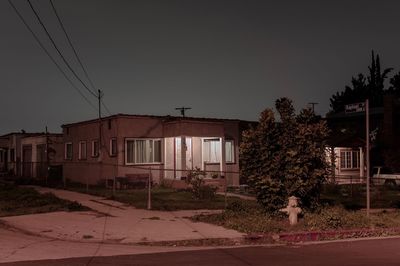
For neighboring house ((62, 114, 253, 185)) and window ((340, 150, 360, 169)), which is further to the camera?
window ((340, 150, 360, 169))

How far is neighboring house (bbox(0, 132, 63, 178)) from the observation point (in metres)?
35.5

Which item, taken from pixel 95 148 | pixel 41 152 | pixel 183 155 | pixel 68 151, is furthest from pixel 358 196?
pixel 41 152

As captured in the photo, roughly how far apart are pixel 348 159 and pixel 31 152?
22.1 meters

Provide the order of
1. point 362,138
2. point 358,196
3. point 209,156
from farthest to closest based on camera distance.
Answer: point 362,138 → point 209,156 → point 358,196

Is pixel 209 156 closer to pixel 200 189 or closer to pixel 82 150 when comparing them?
pixel 200 189

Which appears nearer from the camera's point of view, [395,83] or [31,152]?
[31,152]

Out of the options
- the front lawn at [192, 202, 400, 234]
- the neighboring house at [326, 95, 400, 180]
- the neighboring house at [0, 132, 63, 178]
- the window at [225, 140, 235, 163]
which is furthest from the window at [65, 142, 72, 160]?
the front lawn at [192, 202, 400, 234]

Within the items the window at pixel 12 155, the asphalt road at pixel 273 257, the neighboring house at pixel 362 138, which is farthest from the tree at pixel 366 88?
the asphalt road at pixel 273 257

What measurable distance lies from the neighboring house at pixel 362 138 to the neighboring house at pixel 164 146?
6.79 metres

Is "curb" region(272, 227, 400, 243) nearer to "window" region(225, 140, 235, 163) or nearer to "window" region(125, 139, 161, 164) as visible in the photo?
"window" region(225, 140, 235, 163)

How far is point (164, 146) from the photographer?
27578mm

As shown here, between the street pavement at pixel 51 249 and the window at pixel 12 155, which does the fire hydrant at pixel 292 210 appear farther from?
the window at pixel 12 155

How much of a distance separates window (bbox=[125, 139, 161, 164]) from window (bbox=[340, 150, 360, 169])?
14.3 metres

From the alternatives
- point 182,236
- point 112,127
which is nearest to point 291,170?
point 182,236
